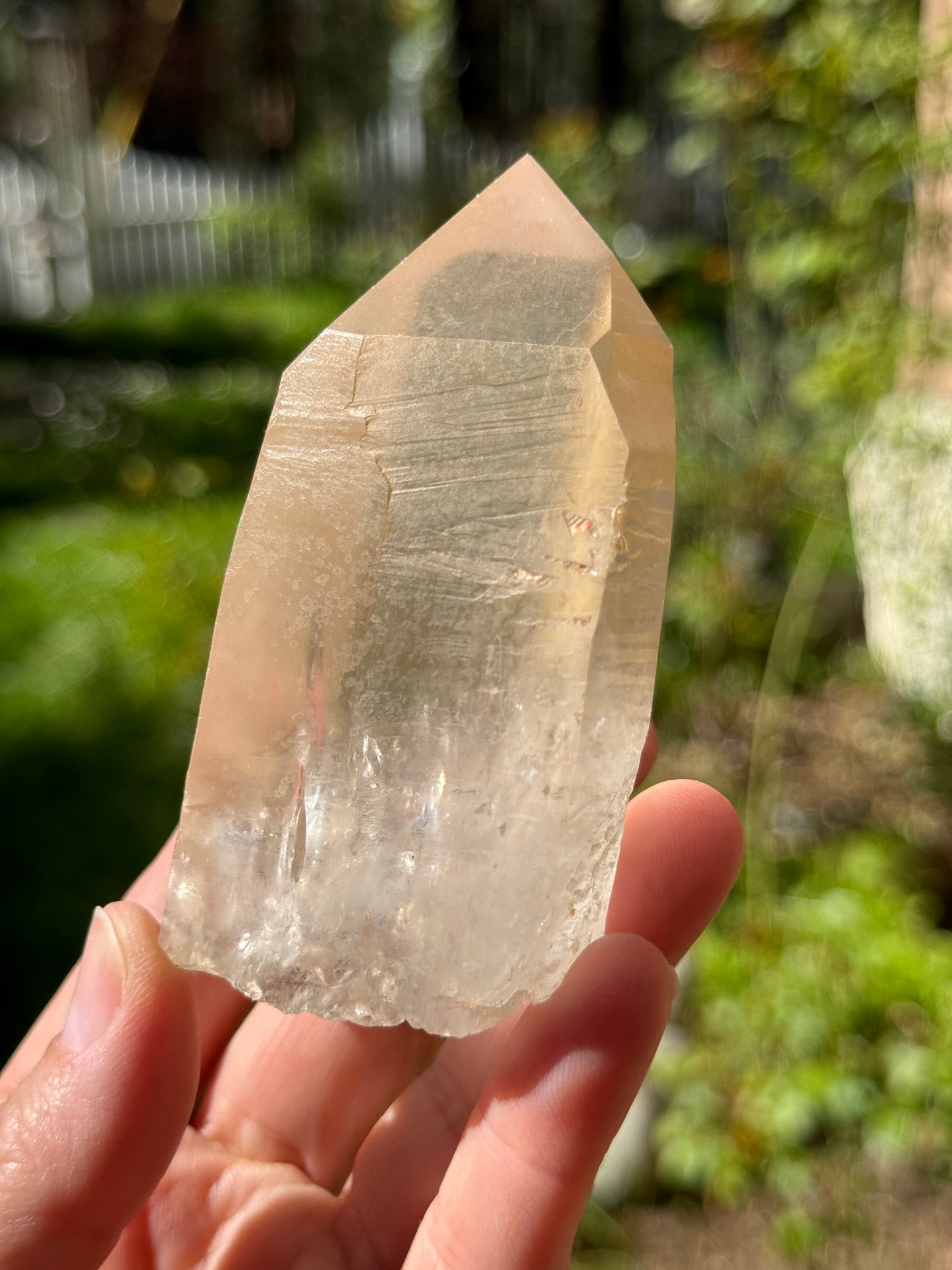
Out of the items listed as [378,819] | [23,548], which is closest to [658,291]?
[23,548]

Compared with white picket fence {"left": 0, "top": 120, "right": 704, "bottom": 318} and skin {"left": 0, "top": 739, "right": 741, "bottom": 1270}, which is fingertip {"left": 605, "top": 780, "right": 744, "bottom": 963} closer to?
skin {"left": 0, "top": 739, "right": 741, "bottom": 1270}

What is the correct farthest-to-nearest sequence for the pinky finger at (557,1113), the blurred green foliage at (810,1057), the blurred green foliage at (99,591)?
the blurred green foliage at (99,591) < the blurred green foliage at (810,1057) < the pinky finger at (557,1113)

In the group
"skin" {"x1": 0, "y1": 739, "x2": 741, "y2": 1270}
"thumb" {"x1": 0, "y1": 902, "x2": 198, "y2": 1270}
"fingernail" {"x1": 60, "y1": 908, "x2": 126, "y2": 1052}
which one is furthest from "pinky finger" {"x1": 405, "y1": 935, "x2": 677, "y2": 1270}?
"fingernail" {"x1": 60, "y1": 908, "x2": 126, "y2": 1052}

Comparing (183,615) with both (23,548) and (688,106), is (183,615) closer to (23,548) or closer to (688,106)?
(23,548)

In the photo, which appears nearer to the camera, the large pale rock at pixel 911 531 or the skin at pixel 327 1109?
the skin at pixel 327 1109

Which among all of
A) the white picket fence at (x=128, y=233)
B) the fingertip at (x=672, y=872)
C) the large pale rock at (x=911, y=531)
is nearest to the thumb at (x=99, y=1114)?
the fingertip at (x=672, y=872)

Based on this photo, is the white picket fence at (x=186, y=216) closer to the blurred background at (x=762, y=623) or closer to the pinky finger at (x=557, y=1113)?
the blurred background at (x=762, y=623)
